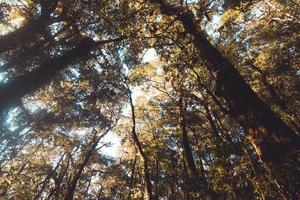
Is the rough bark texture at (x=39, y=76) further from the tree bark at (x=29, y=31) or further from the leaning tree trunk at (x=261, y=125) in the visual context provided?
Result: the leaning tree trunk at (x=261, y=125)

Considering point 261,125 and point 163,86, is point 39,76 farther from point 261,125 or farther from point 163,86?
point 261,125

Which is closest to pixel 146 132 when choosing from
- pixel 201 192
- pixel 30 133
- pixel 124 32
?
pixel 30 133

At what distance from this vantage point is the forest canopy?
5.91 meters

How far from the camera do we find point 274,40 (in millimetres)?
→ 21688

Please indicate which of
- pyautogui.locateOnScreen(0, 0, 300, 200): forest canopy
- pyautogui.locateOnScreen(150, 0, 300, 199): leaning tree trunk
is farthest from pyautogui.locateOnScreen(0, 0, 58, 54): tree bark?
pyautogui.locateOnScreen(150, 0, 300, 199): leaning tree trunk

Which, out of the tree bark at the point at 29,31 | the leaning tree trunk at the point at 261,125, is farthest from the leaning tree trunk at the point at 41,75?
the leaning tree trunk at the point at 261,125

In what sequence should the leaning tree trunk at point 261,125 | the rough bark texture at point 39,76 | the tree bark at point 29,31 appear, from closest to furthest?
1. the leaning tree trunk at point 261,125
2. the rough bark texture at point 39,76
3. the tree bark at point 29,31

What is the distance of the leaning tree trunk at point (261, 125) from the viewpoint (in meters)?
4.56

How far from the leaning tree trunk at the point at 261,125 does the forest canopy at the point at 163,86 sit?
2 cm

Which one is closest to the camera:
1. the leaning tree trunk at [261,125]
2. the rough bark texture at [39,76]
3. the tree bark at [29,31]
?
the leaning tree trunk at [261,125]

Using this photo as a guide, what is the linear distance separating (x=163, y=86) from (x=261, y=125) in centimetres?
1700

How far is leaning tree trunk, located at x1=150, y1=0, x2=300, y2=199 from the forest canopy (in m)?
0.02

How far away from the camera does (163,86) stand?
2227 cm

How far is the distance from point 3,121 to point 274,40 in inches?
726
